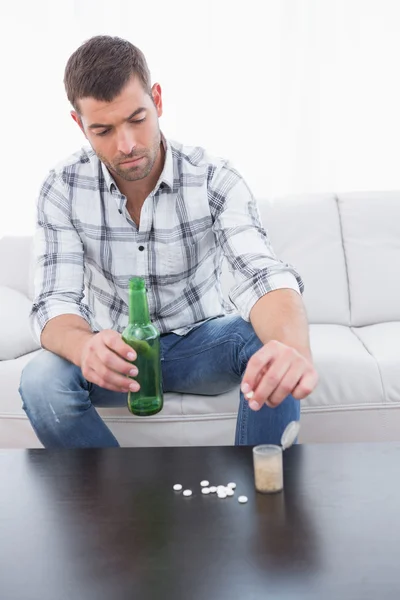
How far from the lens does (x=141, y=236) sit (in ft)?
5.93

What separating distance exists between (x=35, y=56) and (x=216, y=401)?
199cm

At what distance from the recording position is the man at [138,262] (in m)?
1.59

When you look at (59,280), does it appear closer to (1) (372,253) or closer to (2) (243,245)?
(2) (243,245)

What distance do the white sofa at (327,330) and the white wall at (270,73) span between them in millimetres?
590

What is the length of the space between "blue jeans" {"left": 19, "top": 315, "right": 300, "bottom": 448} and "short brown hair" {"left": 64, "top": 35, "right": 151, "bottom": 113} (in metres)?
0.58

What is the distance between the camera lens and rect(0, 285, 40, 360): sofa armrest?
6.81 feet

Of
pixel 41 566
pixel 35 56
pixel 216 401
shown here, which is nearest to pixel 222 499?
pixel 41 566

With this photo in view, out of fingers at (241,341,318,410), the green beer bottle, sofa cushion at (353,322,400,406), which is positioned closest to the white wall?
sofa cushion at (353,322,400,406)

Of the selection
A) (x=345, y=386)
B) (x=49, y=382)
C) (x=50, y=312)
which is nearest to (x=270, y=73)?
(x=345, y=386)

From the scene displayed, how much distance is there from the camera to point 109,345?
1304 mm

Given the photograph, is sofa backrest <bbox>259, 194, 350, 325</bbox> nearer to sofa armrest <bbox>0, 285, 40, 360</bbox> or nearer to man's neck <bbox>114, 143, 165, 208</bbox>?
man's neck <bbox>114, 143, 165, 208</bbox>

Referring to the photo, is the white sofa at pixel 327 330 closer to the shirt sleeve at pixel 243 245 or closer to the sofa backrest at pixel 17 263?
the sofa backrest at pixel 17 263

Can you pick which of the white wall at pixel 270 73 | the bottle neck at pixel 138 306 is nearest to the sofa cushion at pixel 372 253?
the white wall at pixel 270 73

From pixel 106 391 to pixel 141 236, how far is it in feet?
1.26
